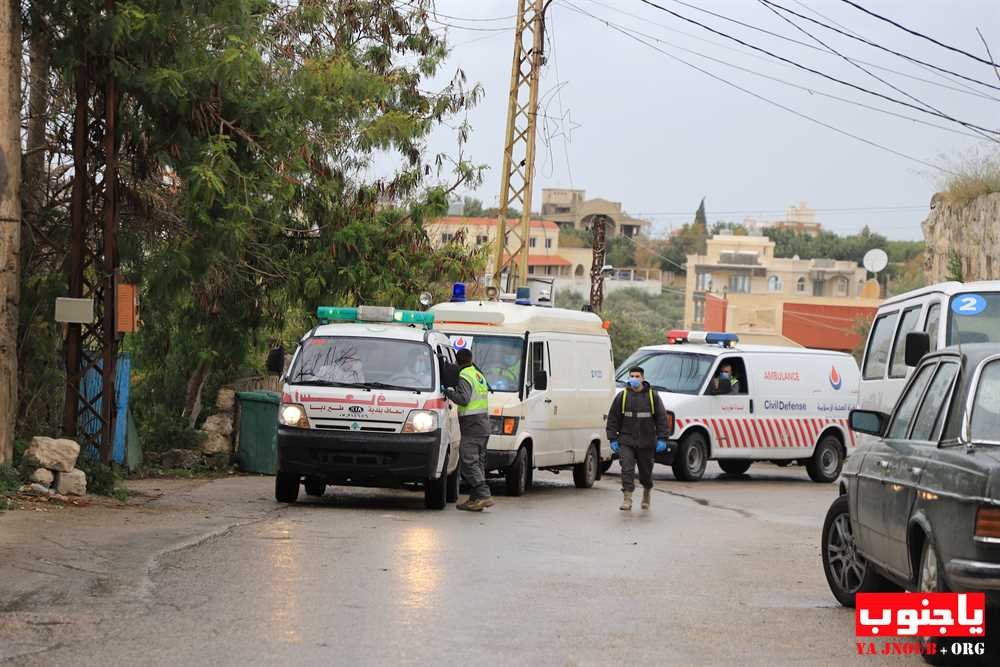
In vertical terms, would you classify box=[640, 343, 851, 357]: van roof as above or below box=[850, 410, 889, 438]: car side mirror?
above

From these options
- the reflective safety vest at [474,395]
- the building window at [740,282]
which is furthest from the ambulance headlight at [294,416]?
the building window at [740,282]

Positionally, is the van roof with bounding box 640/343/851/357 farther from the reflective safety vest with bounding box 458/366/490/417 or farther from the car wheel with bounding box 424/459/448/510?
the car wheel with bounding box 424/459/448/510

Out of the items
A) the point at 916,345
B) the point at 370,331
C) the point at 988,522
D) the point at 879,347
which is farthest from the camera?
the point at 370,331

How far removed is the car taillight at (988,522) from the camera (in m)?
6.93

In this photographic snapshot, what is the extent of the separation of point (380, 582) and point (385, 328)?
743 centimetres

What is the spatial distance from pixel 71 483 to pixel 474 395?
4549mm

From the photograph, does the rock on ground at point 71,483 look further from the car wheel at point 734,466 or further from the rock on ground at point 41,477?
the car wheel at point 734,466

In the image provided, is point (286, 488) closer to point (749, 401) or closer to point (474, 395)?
point (474, 395)

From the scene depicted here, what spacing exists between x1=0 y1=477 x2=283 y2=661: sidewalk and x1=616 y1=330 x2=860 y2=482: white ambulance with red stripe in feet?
29.8

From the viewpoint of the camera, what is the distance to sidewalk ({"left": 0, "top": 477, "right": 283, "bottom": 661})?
845 cm

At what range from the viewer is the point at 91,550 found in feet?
37.9

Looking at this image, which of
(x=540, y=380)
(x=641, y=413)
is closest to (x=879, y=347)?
(x=641, y=413)

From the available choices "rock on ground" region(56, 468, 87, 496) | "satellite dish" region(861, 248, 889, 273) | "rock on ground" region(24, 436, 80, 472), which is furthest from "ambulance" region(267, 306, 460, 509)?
"satellite dish" region(861, 248, 889, 273)

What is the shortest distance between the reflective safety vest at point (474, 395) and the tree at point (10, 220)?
4904mm
